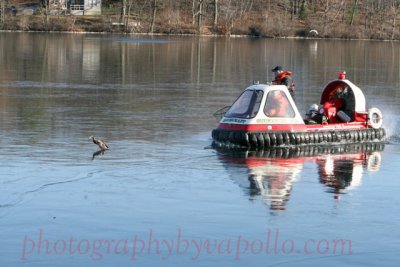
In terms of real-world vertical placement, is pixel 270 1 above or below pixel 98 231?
above

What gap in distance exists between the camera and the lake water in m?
12.1

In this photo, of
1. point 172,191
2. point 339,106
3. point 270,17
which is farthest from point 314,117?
point 270,17

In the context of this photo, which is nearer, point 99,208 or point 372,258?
point 372,258

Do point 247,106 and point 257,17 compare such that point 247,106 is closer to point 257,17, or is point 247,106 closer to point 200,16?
point 200,16

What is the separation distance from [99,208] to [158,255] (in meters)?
2.66

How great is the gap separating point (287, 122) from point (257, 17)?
284 feet

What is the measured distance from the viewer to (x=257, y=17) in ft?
349

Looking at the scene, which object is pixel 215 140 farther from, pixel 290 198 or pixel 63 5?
pixel 63 5

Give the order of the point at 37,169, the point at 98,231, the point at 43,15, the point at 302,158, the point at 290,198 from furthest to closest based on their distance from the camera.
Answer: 1. the point at 43,15
2. the point at 302,158
3. the point at 37,169
4. the point at 290,198
5. the point at 98,231

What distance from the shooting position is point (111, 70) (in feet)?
146

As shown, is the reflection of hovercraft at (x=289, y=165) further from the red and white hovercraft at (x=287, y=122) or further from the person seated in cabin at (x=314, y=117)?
the person seated in cabin at (x=314, y=117)

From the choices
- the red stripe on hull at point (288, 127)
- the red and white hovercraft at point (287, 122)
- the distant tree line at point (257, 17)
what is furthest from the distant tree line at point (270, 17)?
the red stripe on hull at point (288, 127)

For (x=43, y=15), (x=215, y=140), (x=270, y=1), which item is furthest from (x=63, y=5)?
(x=215, y=140)

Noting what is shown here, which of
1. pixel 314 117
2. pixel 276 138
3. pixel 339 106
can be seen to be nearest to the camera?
pixel 276 138
